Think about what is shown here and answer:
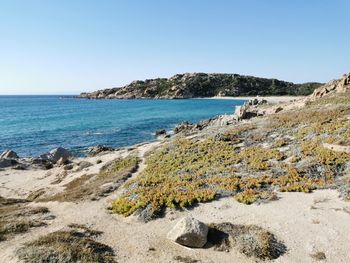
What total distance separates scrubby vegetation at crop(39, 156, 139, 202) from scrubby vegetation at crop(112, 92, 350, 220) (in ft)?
6.20

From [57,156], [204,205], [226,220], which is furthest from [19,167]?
[226,220]

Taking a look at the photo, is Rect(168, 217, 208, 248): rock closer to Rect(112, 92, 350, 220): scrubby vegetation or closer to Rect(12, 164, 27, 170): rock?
Rect(112, 92, 350, 220): scrubby vegetation

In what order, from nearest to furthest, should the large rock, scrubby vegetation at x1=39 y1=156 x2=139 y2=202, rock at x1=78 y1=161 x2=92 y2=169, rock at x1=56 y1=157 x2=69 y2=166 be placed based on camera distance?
scrubby vegetation at x1=39 y1=156 x2=139 y2=202 → rock at x1=78 y1=161 x2=92 y2=169 → rock at x1=56 y1=157 x2=69 y2=166 → the large rock

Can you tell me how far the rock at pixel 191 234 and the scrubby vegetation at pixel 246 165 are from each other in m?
4.32

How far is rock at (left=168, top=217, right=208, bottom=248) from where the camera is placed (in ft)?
57.3

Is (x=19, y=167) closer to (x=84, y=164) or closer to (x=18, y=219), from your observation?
(x=84, y=164)

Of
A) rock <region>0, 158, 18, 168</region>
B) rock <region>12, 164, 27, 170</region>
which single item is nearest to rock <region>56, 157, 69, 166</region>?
rock <region>12, 164, 27, 170</region>

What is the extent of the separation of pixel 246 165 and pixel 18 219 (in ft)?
63.7

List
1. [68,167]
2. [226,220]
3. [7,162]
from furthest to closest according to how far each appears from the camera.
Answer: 1. [7,162]
2. [68,167]
3. [226,220]

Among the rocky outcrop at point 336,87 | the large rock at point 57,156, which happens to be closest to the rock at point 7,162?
the large rock at point 57,156

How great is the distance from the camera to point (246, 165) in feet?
99.3

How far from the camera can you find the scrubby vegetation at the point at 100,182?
91.7 ft

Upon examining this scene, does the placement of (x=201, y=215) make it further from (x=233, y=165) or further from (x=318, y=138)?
(x=318, y=138)

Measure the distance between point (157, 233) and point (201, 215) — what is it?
3419mm
